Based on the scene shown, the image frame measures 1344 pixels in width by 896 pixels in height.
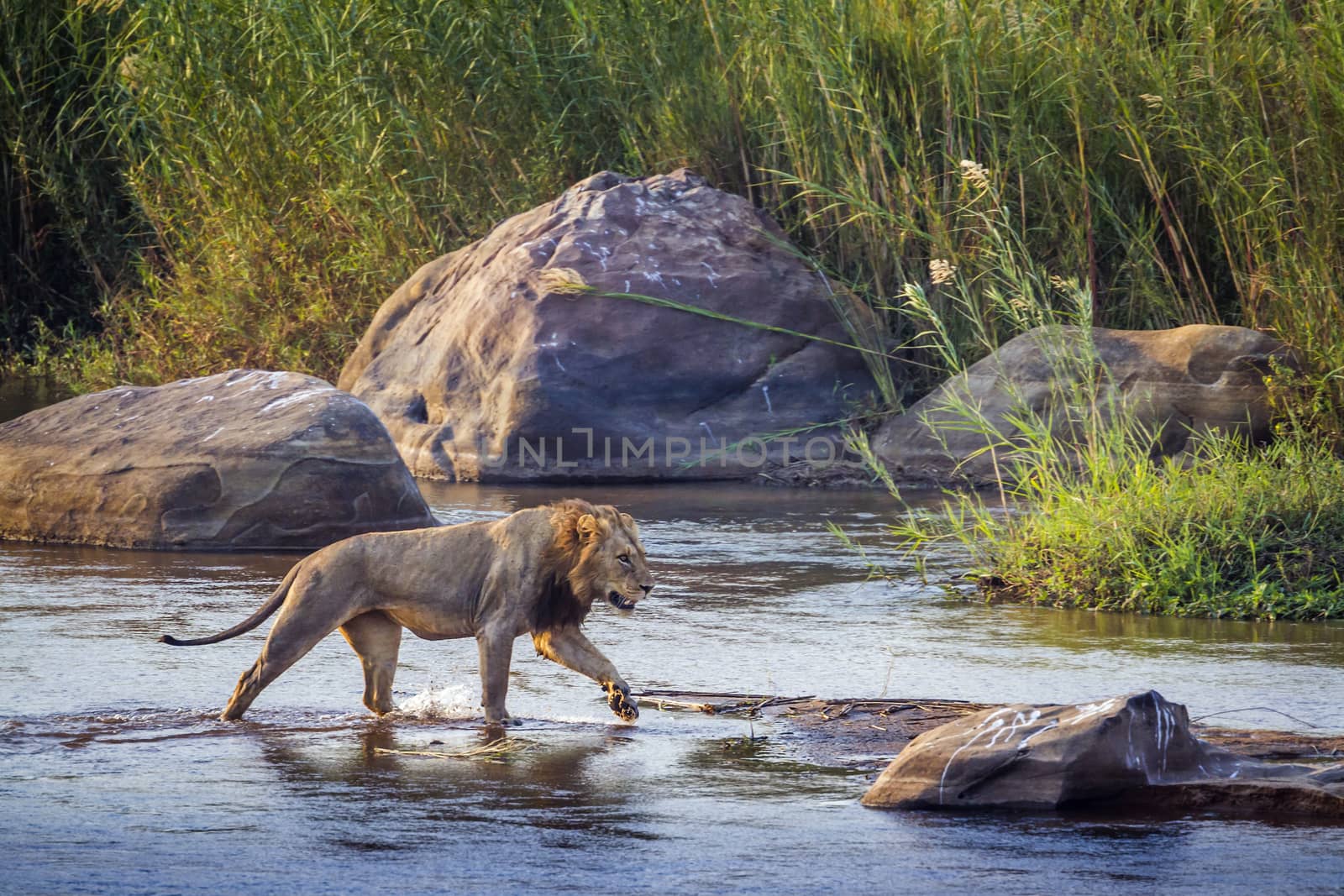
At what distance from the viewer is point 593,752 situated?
5.57m

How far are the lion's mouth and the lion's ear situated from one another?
0.62 ft

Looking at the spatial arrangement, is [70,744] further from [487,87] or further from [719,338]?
[487,87]

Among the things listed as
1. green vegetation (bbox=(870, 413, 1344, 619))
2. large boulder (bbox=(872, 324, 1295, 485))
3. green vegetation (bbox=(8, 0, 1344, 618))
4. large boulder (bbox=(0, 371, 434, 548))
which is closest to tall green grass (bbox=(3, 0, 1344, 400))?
green vegetation (bbox=(8, 0, 1344, 618))

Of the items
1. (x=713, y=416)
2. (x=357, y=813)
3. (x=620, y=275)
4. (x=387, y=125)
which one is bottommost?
(x=357, y=813)

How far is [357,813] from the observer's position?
16.0ft

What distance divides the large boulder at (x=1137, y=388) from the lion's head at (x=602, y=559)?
4.55 metres

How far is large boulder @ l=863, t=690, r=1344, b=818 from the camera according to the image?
4801 mm

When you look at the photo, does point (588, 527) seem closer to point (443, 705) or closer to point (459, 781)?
point (443, 705)

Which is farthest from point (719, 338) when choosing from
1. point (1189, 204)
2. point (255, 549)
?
point (255, 549)

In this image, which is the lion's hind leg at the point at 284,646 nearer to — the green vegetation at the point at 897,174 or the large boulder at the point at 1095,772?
the large boulder at the point at 1095,772

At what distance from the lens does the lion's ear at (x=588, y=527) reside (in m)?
5.99

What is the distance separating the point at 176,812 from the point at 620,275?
26.8 ft

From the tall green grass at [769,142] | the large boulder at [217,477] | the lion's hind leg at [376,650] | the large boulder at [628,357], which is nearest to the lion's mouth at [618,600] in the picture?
the lion's hind leg at [376,650]

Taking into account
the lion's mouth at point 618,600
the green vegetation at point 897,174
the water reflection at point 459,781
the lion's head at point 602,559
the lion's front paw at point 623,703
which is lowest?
the water reflection at point 459,781
